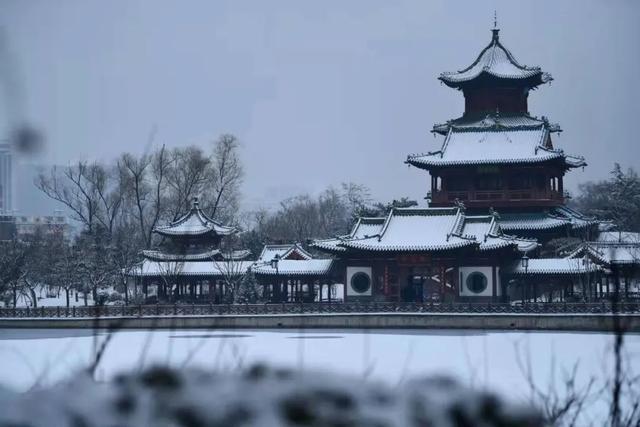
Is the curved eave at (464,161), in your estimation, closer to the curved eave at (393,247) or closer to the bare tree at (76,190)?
the curved eave at (393,247)

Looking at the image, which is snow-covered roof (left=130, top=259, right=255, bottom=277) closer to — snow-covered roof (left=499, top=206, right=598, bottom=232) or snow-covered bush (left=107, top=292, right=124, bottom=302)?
snow-covered bush (left=107, top=292, right=124, bottom=302)

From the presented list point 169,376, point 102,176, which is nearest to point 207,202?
point 102,176

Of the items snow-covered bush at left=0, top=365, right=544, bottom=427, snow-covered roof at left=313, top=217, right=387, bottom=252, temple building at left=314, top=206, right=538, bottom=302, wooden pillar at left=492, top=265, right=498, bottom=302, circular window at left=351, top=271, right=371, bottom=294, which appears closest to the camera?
snow-covered bush at left=0, top=365, right=544, bottom=427

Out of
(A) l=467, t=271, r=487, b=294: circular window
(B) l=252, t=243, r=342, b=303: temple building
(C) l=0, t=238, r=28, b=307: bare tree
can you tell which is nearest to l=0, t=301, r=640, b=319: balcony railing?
(C) l=0, t=238, r=28, b=307: bare tree

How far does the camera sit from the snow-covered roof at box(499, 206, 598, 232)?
48.4 metres

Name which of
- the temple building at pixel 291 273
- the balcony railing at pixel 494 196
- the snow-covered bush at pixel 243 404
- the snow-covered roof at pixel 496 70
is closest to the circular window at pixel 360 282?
the temple building at pixel 291 273

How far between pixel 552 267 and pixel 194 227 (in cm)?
2077

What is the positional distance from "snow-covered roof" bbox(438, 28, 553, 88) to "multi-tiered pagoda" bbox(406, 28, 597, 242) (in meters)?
0.06

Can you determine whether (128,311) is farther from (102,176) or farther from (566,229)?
(102,176)

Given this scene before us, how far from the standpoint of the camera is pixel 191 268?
167 feet

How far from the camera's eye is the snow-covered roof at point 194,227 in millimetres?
54500

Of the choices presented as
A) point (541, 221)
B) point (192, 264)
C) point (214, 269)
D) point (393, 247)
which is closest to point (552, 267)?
point (541, 221)

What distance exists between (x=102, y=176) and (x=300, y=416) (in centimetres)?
5866

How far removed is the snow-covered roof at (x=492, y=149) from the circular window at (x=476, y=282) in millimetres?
7818
